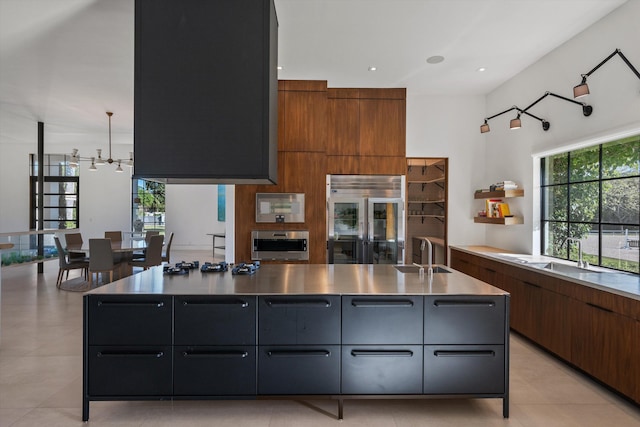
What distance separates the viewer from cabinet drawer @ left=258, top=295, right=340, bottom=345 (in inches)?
88.9

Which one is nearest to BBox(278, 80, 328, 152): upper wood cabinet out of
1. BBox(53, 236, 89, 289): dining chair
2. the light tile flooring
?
the light tile flooring

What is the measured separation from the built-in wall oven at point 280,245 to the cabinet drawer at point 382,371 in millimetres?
2556

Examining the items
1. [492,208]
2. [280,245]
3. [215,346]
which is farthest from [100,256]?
[492,208]

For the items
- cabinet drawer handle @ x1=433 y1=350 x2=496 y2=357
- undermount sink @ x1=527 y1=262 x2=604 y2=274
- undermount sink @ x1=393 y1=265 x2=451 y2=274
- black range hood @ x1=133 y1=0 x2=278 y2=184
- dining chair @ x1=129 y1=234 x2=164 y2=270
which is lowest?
cabinet drawer handle @ x1=433 y1=350 x2=496 y2=357

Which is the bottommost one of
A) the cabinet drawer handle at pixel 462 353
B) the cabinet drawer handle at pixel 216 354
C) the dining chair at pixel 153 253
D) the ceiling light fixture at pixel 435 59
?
the cabinet drawer handle at pixel 216 354

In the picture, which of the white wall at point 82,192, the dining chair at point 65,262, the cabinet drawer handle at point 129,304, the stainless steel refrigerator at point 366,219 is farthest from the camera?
the white wall at point 82,192

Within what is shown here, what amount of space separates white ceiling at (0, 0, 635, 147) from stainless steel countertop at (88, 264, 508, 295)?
2.30m

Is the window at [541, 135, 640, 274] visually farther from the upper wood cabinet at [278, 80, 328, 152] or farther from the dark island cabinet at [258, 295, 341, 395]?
the upper wood cabinet at [278, 80, 328, 152]

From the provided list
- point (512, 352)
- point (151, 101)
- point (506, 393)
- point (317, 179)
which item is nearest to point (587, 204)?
point (512, 352)

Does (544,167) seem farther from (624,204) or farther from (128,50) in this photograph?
(128,50)

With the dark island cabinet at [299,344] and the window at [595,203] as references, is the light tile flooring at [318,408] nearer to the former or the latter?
the dark island cabinet at [299,344]

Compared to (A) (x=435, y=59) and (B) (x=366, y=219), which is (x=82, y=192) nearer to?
(B) (x=366, y=219)

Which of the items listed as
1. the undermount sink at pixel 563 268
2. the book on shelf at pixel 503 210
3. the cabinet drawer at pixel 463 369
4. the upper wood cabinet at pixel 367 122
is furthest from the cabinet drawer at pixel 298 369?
the book on shelf at pixel 503 210

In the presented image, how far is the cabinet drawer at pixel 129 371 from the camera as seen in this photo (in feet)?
7.30
